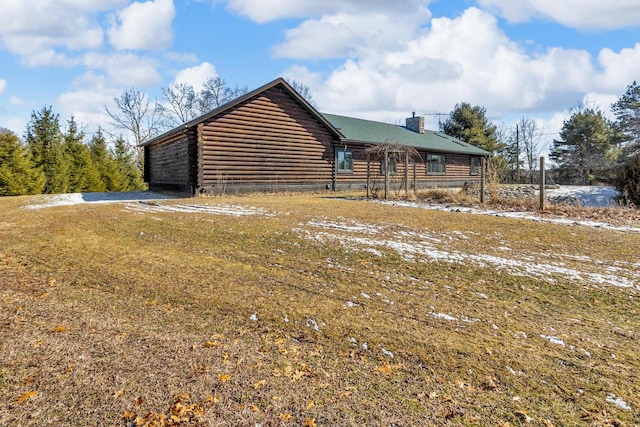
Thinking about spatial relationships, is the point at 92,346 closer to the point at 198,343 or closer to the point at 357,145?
the point at 198,343

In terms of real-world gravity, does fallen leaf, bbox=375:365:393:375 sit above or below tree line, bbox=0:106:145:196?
below

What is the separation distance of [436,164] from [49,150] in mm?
23874

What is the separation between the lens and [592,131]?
37062 mm

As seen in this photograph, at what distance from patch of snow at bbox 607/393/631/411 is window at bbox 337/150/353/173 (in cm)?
1794

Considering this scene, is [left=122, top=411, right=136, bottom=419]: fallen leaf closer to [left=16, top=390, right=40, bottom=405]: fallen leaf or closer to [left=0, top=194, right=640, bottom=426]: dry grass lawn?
[left=0, top=194, right=640, bottom=426]: dry grass lawn

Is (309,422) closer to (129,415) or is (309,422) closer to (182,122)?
(129,415)

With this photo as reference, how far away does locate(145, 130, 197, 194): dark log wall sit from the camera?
15.3 meters

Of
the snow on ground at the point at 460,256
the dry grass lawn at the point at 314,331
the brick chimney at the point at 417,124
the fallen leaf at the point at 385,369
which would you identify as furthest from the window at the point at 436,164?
the fallen leaf at the point at 385,369

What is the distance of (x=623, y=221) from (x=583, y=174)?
33.7m

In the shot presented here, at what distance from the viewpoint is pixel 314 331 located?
11.2 ft

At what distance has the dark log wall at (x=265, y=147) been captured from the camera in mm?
15453

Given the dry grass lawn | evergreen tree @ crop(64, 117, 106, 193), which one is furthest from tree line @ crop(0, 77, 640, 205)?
the dry grass lawn

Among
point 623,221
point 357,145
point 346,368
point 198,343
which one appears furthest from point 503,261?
point 357,145

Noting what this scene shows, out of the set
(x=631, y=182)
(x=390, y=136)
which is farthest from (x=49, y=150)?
(x=631, y=182)
